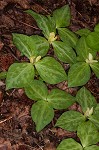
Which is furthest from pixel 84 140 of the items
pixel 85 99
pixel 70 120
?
pixel 85 99

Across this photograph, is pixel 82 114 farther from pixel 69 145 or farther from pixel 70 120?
pixel 69 145

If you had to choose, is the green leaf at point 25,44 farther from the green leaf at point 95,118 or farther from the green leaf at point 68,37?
the green leaf at point 95,118

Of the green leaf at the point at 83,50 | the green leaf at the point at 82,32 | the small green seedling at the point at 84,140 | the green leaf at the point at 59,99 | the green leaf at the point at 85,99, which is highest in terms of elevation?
the green leaf at the point at 82,32

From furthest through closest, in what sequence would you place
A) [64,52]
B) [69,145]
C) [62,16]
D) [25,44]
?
[62,16] → [64,52] → [25,44] → [69,145]

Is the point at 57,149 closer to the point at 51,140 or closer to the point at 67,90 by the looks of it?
the point at 51,140

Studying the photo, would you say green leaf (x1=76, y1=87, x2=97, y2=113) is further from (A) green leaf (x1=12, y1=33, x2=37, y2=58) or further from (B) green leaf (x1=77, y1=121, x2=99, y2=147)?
(A) green leaf (x1=12, y1=33, x2=37, y2=58)

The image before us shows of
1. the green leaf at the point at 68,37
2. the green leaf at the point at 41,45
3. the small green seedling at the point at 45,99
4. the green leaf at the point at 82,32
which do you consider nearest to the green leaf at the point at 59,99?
the small green seedling at the point at 45,99
